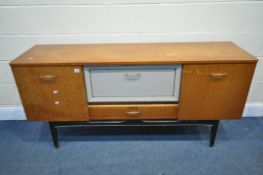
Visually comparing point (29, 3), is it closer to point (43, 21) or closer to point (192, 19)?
point (43, 21)

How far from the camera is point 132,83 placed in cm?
123

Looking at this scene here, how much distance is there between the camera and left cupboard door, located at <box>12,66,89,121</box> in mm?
1165

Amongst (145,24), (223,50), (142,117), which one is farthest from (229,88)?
(145,24)

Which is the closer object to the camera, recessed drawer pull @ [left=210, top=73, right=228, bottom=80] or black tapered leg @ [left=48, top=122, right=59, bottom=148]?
recessed drawer pull @ [left=210, top=73, right=228, bottom=80]

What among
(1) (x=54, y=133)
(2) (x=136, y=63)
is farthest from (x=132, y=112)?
(1) (x=54, y=133)

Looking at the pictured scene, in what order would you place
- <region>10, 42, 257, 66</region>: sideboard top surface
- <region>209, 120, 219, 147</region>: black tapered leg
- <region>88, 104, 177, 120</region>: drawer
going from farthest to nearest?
<region>209, 120, 219, 147</region>: black tapered leg
<region>88, 104, 177, 120</region>: drawer
<region>10, 42, 257, 66</region>: sideboard top surface

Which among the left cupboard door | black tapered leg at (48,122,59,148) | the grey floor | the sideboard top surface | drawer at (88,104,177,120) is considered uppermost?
the sideboard top surface

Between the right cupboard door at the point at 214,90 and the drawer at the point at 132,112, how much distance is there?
83mm

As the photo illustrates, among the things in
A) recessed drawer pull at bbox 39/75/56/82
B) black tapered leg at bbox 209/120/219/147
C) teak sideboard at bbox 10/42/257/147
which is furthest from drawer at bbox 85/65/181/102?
black tapered leg at bbox 209/120/219/147

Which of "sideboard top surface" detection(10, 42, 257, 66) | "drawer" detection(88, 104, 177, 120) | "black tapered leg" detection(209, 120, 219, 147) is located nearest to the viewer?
"sideboard top surface" detection(10, 42, 257, 66)

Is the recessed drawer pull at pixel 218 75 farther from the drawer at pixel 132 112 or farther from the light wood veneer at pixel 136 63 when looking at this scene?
the drawer at pixel 132 112

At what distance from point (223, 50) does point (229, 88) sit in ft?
0.89

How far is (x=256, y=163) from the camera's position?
1.38 m

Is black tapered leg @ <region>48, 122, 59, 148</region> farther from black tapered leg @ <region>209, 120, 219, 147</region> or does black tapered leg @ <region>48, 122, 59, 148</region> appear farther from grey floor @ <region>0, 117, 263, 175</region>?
black tapered leg @ <region>209, 120, 219, 147</region>
